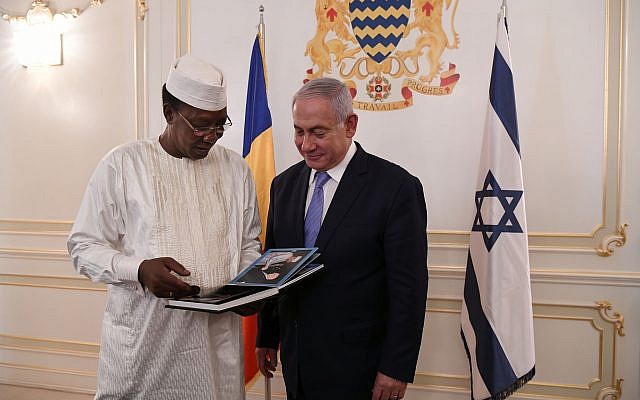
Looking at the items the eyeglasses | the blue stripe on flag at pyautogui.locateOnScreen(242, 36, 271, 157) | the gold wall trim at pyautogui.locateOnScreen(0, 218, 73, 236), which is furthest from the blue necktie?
the gold wall trim at pyautogui.locateOnScreen(0, 218, 73, 236)

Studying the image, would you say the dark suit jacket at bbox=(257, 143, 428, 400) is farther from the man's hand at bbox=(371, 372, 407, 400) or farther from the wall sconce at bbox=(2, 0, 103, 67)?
the wall sconce at bbox=(2, 0, 103, 67)

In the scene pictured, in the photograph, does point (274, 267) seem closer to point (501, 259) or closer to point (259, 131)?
point (501, 259)

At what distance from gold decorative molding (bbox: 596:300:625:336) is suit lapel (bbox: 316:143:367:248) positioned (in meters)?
1.68

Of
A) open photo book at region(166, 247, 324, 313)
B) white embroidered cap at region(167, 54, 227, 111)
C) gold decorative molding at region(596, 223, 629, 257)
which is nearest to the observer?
open photo book at region(166, 247, 324, 313)

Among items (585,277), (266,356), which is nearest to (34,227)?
(266,356)

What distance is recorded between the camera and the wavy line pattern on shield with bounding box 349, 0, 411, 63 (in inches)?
117

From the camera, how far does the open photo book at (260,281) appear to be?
1453 mm

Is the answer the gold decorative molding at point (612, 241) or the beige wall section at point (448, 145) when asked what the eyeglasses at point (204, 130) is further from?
the gold decorative molding at point (612, 241)

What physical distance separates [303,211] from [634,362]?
198 cm

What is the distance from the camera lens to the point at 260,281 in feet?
5.20

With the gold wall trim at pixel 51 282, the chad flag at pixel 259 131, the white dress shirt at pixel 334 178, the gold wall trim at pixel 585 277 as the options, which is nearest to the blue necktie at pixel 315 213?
the white dress shirt at pixel 334 178

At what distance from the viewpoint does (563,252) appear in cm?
281

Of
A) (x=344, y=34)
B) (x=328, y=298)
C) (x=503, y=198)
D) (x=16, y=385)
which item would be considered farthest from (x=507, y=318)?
(x=16, y=385)

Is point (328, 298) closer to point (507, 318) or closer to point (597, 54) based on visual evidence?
point (507, 318)
